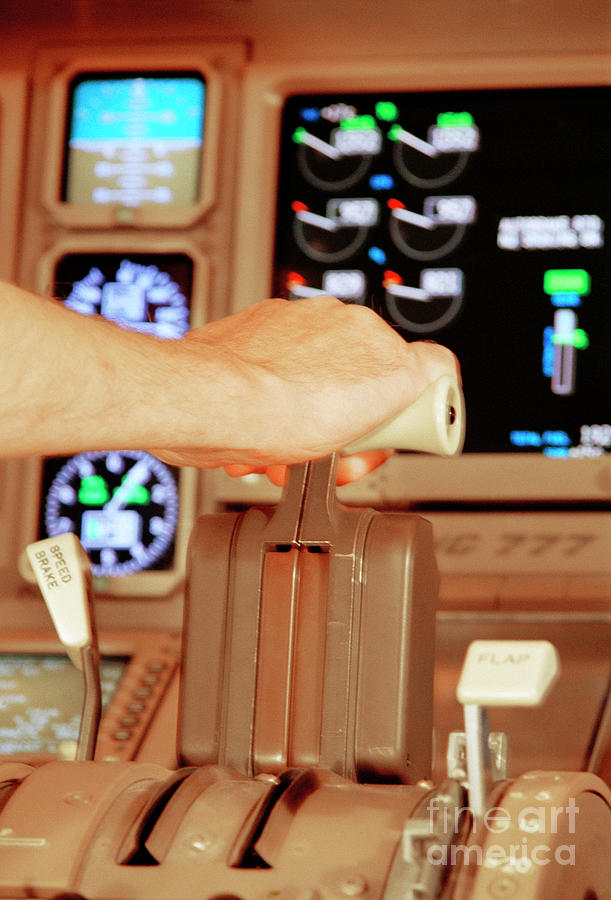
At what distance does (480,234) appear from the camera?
2744 mm

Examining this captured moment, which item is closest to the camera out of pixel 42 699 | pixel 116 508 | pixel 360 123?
pixel 42 699

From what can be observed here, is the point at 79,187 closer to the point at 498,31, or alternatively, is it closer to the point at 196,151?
the point at 196,151

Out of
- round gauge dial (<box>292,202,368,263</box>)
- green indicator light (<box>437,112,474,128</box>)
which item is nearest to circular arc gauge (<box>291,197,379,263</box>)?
round gauge dial (<box>292,202,368,263</box>)

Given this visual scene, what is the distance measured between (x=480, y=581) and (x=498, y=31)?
3.88 feet

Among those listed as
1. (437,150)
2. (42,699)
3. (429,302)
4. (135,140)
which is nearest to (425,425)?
(42,699)

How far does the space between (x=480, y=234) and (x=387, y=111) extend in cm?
35

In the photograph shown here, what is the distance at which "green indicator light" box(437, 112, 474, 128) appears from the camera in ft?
9.20

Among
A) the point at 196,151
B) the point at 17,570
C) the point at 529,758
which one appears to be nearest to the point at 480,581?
the point at 529,758

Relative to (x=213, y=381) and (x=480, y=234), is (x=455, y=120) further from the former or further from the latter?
(x=213, y=381)

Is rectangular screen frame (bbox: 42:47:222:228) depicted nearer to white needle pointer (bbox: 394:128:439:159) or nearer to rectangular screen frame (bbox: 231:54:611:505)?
rectangular screen frame (bbox: 231:54:611:505)

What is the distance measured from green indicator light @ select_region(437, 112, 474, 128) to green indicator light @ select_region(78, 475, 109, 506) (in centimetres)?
105

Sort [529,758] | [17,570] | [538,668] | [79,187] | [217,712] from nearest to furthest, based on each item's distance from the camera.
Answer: [538,668] < [217,712] < [529,758] < [17,570] < [79,187]

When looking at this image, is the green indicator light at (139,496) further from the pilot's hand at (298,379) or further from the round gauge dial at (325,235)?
the pilot's hand at (298,379)

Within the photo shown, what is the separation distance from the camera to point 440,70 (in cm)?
281
